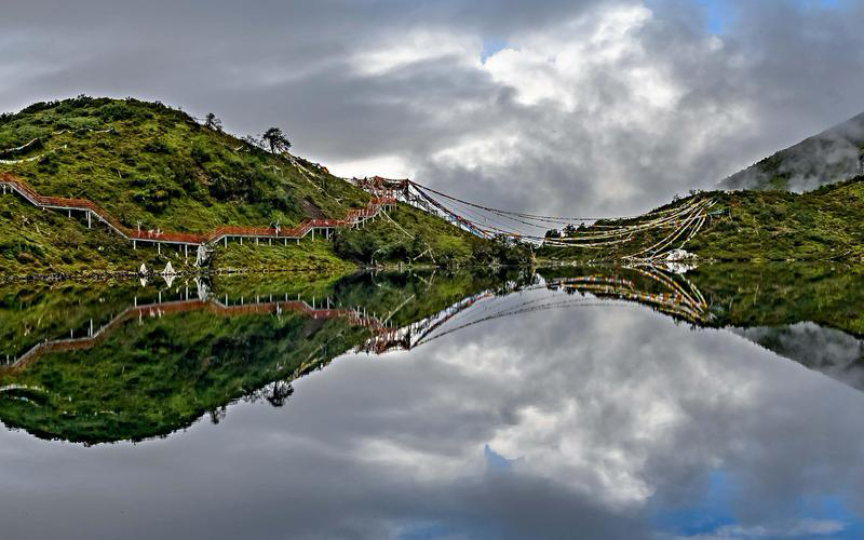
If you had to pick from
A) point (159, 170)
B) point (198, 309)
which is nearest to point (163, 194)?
point (159, 170)

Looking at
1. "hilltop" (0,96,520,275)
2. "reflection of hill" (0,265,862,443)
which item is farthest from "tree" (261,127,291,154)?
"reflection of hill" (0,265,862,443)

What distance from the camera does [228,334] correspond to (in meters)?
28.8

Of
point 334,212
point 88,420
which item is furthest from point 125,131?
point 88,420

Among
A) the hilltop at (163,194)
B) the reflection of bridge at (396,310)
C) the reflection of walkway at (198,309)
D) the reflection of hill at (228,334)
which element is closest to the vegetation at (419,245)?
the hilltop at (163,194)

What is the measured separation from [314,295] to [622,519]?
141 ft

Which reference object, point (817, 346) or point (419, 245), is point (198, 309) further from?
point (419, 245)

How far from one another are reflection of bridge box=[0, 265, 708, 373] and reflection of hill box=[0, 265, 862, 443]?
0.08m

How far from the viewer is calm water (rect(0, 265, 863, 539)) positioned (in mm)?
9812

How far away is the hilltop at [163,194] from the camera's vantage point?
76.9m

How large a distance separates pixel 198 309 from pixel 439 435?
91.6 ft

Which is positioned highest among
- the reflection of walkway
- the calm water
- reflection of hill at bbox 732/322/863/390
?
the reflection of walkway

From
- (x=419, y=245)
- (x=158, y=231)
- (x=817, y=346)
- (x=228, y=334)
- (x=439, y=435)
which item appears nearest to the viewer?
(x=439, y=435)

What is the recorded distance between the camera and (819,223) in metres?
144

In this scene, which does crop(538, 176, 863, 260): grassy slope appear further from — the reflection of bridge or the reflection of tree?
the reflection of tree
